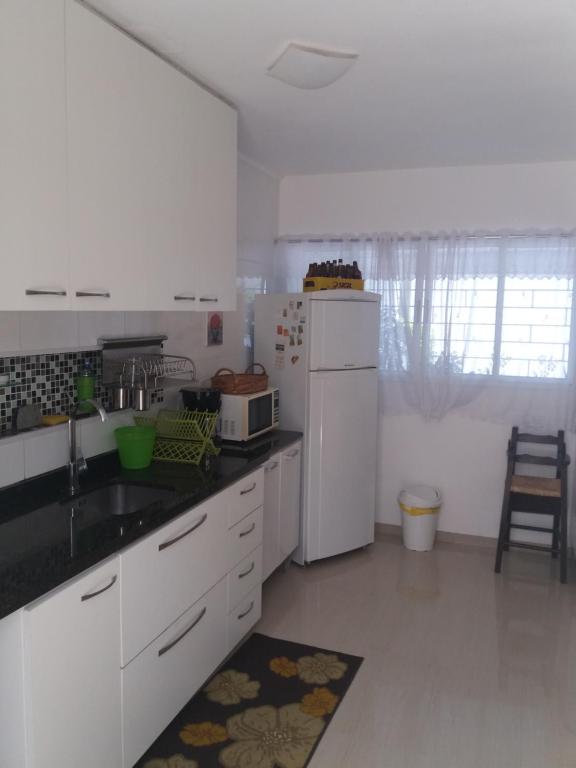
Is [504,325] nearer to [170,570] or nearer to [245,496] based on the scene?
[245,496]

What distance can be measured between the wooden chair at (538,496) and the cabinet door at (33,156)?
296cm

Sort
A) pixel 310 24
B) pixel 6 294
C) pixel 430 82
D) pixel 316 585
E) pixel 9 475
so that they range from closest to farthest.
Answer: pixel 6 294
pixel 310 24
pixel 9 475
pixel 430 82
pixel 316 585

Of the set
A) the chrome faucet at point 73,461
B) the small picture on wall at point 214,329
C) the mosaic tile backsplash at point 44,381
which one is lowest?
the chrome faucet at point 73,461

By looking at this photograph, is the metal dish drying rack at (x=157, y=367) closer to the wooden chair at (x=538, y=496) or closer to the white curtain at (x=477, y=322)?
the white curtain at (x=477, y=322)

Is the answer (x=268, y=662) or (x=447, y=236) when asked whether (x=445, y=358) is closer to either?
(x=447, y=236)

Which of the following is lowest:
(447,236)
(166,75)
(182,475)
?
(182,475)

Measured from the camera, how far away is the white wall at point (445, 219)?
3961 millimetres

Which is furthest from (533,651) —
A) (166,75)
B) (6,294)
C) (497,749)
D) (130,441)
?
(166,75)

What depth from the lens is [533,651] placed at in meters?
3.00

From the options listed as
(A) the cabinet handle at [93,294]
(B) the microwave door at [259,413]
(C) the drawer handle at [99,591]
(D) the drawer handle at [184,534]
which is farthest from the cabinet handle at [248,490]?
(A) the cabinet handle at [93,294]

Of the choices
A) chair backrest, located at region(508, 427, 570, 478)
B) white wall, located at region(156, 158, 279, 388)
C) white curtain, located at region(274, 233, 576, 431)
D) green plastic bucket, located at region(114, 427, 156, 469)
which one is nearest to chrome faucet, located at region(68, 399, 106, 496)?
green plastic bucket, located at region(114, 427, 156, 469)

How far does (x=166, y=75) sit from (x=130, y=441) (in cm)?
142

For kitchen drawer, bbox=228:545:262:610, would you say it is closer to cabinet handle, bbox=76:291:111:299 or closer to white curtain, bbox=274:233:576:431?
cabinet handle, bbox=76:291:111:299

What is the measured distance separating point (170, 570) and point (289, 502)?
1430mm
